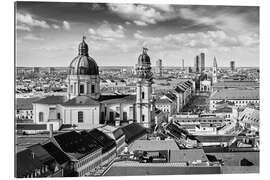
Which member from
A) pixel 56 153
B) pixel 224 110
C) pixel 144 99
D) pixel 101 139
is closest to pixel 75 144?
pixel 56 153

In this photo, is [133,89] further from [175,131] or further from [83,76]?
[175,131]

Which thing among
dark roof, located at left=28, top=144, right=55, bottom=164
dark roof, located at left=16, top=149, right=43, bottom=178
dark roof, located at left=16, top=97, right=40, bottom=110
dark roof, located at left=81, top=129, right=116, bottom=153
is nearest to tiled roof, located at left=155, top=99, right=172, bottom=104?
dark roof, located at left=81, top=129, right=116, bottom=153

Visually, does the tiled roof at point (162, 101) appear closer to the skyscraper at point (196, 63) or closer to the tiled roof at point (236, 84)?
the tiled roof at point (236, 84)

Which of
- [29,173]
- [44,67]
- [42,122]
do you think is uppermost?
[44,67]

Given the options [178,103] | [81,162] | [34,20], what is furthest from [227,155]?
[34,20]

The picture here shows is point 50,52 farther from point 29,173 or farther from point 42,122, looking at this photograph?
point 29,173

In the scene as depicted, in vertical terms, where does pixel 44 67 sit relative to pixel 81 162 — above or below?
above
